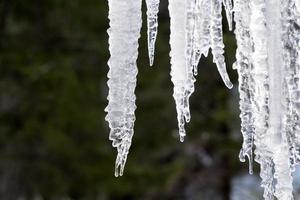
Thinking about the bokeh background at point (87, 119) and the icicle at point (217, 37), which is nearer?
the icicle at point (217, 37)

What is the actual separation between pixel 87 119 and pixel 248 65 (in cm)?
403

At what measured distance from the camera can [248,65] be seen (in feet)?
4.28

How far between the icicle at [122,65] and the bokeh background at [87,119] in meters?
2.42

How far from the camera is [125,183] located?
A: 569cm

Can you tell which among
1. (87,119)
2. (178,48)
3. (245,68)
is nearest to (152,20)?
(178,48)

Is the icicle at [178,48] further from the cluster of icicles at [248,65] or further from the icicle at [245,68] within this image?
the icicle at [245,68]

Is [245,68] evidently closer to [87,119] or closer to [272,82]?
[272,82]

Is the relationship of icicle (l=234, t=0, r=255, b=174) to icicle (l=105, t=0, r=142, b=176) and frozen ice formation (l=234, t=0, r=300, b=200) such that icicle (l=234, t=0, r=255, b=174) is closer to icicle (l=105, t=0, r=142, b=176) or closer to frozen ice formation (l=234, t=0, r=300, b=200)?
frozen ice formation (l=234, t=0, r=300, b=200)

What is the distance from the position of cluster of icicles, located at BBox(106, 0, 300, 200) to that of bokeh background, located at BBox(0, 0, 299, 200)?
94.3 inches

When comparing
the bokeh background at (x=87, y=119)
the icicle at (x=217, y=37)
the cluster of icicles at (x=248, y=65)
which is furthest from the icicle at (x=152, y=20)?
the bokeh background at (x=87, y=119)

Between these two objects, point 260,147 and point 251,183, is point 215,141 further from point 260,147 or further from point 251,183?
point 260,147

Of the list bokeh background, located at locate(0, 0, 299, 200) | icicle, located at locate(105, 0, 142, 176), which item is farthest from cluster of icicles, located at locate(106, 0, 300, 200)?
bokeh background, located at locate(0, 0, 299, 200)

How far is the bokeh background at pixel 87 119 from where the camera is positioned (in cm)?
428

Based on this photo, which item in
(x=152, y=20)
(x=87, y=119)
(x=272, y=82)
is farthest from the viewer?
(x=87, y=119)
